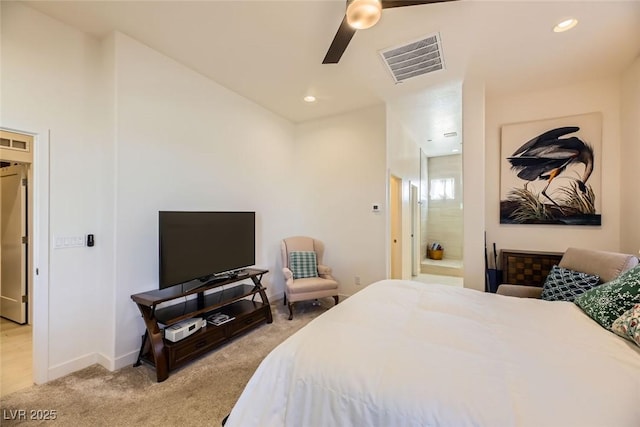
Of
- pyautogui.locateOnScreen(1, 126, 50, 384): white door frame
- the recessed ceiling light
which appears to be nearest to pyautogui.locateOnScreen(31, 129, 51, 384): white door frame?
pyautogui.locateOnScreen(1, 126, 50, 384): white door frame

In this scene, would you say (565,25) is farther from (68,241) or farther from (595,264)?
(68,241)

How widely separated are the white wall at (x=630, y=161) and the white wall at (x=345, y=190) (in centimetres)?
257

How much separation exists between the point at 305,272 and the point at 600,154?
12.8ft

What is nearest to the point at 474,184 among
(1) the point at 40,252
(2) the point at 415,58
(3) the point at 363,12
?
(2) the point at 415,58

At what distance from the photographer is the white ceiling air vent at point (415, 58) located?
99.3 inches

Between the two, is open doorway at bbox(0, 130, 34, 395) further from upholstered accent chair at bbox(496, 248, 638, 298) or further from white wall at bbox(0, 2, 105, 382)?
upholstered accent chair at bbox(496, 248, 638, 298)

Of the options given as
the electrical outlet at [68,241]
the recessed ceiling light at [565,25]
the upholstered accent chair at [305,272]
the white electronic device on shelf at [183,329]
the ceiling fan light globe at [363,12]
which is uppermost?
the recessed ceiling light at [565,25]

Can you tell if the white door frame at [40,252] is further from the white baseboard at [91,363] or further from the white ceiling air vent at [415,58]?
the white ceiling air vent at [415,58]

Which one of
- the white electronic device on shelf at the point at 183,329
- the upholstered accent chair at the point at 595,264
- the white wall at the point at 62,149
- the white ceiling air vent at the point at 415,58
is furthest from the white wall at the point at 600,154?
the white wall at the point at 62,149

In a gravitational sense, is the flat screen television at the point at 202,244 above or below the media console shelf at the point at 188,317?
above

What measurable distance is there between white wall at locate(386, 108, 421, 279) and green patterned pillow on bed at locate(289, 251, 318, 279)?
112cm

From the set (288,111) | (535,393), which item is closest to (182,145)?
(288,111)

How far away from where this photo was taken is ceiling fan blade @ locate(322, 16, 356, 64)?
1858mm

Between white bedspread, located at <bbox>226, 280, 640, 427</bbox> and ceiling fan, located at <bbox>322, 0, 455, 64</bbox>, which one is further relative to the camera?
ceiling fan, located at <bbox>322, 0, 455, 64</bbox>
